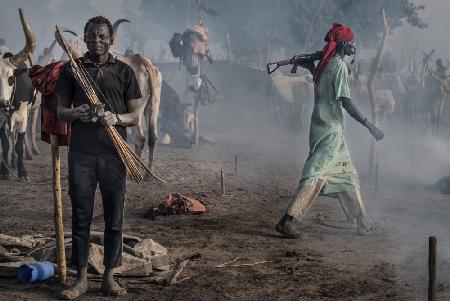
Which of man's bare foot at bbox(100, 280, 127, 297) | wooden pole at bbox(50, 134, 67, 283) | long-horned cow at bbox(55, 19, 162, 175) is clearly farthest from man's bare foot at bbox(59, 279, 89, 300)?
long-horned cow at bbox(55, 19, 162, 175)

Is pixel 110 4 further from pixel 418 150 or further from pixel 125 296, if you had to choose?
pixel 125 296

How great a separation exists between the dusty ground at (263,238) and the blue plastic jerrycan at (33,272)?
0.07m

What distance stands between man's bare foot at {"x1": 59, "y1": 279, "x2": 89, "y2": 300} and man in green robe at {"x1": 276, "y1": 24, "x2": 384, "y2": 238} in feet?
9.31

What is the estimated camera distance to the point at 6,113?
10711 millimetres

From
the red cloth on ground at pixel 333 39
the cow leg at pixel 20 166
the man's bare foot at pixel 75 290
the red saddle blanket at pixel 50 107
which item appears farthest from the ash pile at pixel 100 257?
→ the cow leg at pixel 20 166

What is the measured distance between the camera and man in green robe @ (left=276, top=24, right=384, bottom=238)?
729cm

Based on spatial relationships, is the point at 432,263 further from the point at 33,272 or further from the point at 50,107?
the point at 50,107

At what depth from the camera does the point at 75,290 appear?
Answer: 5.04m

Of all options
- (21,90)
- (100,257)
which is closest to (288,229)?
(100,257)

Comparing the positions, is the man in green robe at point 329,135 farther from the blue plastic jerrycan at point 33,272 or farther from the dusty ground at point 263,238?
the blue plastic jerrycan at point 33,272

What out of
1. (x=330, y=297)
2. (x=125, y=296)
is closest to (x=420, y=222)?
(x=330, y=297)

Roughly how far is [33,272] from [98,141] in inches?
51.1

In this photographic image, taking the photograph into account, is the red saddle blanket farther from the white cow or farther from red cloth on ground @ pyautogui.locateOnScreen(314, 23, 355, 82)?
the white cow

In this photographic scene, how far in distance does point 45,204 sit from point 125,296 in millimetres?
4330
